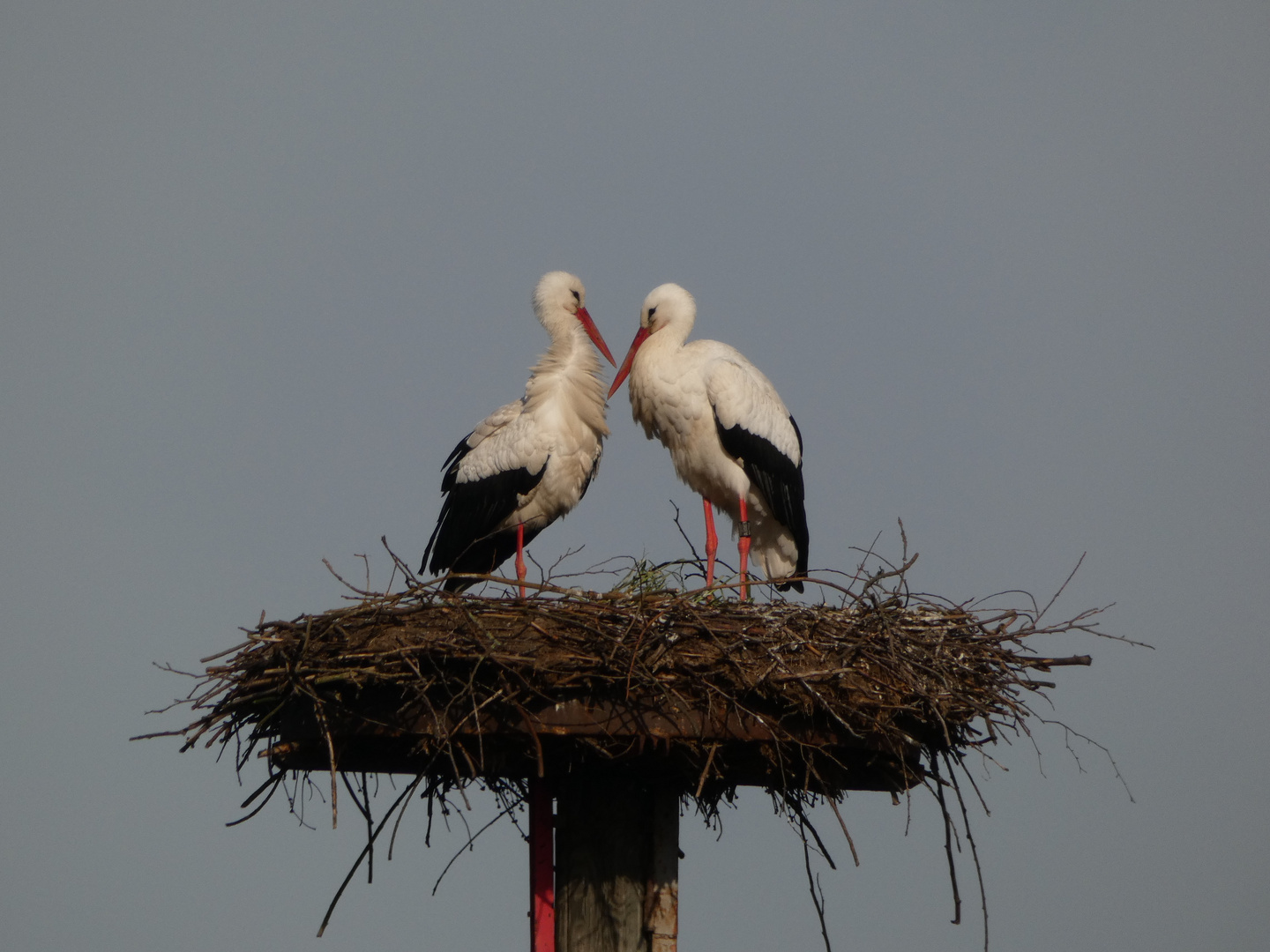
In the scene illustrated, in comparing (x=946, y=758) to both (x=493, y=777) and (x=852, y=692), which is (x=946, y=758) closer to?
(x=852, y=692)

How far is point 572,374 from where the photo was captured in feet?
26.0

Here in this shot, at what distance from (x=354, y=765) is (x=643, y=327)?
3516 millimetres

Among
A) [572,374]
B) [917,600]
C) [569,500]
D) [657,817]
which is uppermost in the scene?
[572,374]

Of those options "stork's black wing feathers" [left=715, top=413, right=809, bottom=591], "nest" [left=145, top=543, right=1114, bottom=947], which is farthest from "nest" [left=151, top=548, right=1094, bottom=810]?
"stork's black wing feathers" [left=715, top=413, right=809, bottom=591]

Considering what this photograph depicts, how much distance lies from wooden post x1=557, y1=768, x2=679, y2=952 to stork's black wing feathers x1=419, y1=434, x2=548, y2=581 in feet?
8.27

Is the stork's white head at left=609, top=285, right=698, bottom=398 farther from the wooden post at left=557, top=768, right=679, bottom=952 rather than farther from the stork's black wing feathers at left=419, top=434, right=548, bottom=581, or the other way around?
the wooden post at left=557, top=768, right=679, bottom=952

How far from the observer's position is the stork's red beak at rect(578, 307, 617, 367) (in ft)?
27.3

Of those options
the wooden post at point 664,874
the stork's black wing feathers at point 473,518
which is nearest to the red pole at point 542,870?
the wooden post at point 664,874

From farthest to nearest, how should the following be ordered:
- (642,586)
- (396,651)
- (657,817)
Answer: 1. (642,586)
2. (657,817)
3. (396,651)

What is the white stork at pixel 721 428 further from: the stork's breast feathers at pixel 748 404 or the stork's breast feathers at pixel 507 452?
the stork's breast feathers at pixel 507 452

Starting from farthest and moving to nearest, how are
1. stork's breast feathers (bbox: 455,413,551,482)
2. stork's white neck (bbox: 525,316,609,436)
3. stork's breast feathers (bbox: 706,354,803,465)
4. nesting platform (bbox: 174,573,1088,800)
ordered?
1. stork's white neck (bbox: 525,316,609,436)
2. stork's breast feathers (bbox: 455,413,551,482)
3. stork's breast feathers (bbox: 706,354,803,465)
4. nesting platform (bbox: 174,573,1088,800)

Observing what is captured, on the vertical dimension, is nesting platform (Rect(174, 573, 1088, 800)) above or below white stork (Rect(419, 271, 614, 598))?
below

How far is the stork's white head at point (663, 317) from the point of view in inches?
313

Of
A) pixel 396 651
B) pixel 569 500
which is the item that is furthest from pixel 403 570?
pixel 569 500
